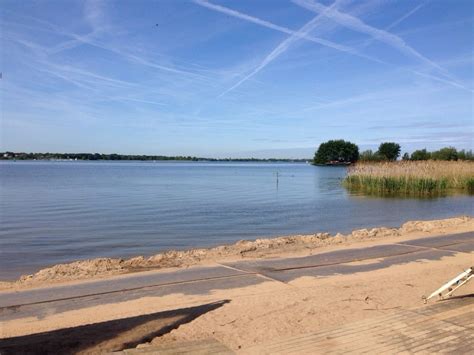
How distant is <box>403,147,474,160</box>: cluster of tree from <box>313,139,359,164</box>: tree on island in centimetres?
7355

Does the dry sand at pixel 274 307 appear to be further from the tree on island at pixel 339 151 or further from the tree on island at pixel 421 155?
the tree on island at pixel 339 151

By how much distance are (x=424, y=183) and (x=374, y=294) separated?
95.9ft

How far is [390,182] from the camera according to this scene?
3372 centimetres

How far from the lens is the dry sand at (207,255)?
754 centimetres

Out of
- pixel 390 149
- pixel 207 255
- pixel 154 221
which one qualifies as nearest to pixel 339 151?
pixel 390 149

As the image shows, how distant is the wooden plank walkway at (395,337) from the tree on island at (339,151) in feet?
463

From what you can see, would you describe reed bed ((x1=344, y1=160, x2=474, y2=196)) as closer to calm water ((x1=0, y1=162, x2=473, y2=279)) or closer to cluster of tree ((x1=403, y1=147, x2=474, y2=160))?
calm water ((x1=0, y1=162, x2=473, y2=279))

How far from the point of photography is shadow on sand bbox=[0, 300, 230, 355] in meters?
4.27

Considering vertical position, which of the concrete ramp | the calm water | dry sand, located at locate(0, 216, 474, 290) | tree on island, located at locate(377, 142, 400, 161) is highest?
tree on island, located at locate(377, 142, 400, 161)

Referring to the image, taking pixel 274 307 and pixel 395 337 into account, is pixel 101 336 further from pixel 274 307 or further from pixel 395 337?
pixel 395 337

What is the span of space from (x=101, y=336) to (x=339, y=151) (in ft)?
473

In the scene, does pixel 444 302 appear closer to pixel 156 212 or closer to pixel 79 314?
pixel 79 314

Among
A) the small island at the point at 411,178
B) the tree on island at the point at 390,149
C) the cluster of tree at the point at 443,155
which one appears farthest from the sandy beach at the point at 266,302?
the tree on island at the point at 390,149

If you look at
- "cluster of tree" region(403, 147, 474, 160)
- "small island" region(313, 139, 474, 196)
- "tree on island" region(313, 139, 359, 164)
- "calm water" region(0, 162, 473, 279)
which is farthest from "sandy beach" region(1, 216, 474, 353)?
"tree on island" region(313, 139, 359, 164)
